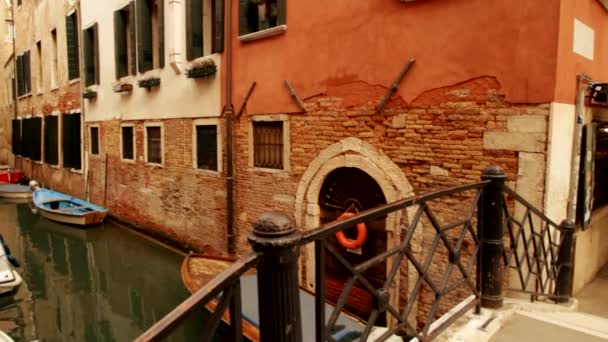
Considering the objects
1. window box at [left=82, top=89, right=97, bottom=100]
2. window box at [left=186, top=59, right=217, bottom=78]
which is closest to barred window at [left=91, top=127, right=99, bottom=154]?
window box at [left=82, top=89, right=97, bottom=100]

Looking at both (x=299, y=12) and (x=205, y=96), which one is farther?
(x=205, y=96)

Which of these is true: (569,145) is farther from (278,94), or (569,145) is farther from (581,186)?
(278,94)

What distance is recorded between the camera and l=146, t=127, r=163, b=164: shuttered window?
9.24 m

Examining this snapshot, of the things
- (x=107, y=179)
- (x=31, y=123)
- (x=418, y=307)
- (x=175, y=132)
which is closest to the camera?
(x=418, y=307)

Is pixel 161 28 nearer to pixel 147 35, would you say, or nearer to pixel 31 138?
pixel 147 35

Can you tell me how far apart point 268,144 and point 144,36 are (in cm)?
452

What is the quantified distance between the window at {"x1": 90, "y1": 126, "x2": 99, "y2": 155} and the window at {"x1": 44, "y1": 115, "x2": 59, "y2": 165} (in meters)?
3.20

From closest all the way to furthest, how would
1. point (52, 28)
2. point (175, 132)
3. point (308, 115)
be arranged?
point (308, 115) → point (175, 132) → point (52, 28)

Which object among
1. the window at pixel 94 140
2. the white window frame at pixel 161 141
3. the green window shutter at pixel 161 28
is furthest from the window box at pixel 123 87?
the window at pixel 94 140

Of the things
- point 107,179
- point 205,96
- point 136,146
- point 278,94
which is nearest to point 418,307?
point 278,94

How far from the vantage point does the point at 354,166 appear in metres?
5.18

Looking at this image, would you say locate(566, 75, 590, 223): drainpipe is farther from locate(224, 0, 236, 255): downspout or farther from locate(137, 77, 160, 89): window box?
locate(137, 77, 160, 89): window box

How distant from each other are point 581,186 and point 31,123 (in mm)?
19374

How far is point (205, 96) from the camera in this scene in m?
7.60
